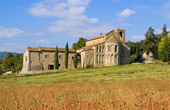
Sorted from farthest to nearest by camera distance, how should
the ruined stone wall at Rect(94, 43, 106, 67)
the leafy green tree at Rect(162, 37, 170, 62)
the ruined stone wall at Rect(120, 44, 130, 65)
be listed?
the ruined stone wall at Rect(120, 44, 130, 65) → the ruined stone wall at Rect(94, 43, 106, 67) → the leafy green tree at Rect(162, 37, 170, 62)

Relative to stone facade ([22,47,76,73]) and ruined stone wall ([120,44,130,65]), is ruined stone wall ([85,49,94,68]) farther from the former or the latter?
ruined stone wall ([120,44,130,65])

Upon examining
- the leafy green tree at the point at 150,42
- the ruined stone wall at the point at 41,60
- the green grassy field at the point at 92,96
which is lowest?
the green grassy field at the point at 92,96

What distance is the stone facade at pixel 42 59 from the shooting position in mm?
57031

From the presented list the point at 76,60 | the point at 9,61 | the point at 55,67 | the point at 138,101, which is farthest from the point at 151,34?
the point at 138,101

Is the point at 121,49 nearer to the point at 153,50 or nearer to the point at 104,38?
the point at 104,38

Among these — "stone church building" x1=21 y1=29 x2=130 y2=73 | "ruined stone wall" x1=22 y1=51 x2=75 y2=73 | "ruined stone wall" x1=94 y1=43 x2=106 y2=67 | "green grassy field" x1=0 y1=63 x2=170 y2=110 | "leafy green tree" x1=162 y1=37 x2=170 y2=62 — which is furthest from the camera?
"ruined stone wall" x1=94 y1=43 x2=106 y2=67

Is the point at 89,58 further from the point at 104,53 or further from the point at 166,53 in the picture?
the point at 166,53

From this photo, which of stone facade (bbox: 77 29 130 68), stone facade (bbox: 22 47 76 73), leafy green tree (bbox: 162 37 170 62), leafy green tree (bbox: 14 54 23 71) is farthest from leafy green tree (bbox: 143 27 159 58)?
leafy green tree (bbox: 14 54 23 71)

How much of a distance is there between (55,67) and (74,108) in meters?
51.5

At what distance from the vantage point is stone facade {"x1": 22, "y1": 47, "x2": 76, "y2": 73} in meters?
57.0

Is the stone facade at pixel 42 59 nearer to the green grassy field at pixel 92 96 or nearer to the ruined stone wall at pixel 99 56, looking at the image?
the ruined stone wall at pixel 99 56

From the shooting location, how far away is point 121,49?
211 feet

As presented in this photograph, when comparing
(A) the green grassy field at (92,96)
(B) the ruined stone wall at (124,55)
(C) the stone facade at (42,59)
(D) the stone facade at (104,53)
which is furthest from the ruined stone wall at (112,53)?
(A) the green grassy field at (92,96)

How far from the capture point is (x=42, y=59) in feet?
191
